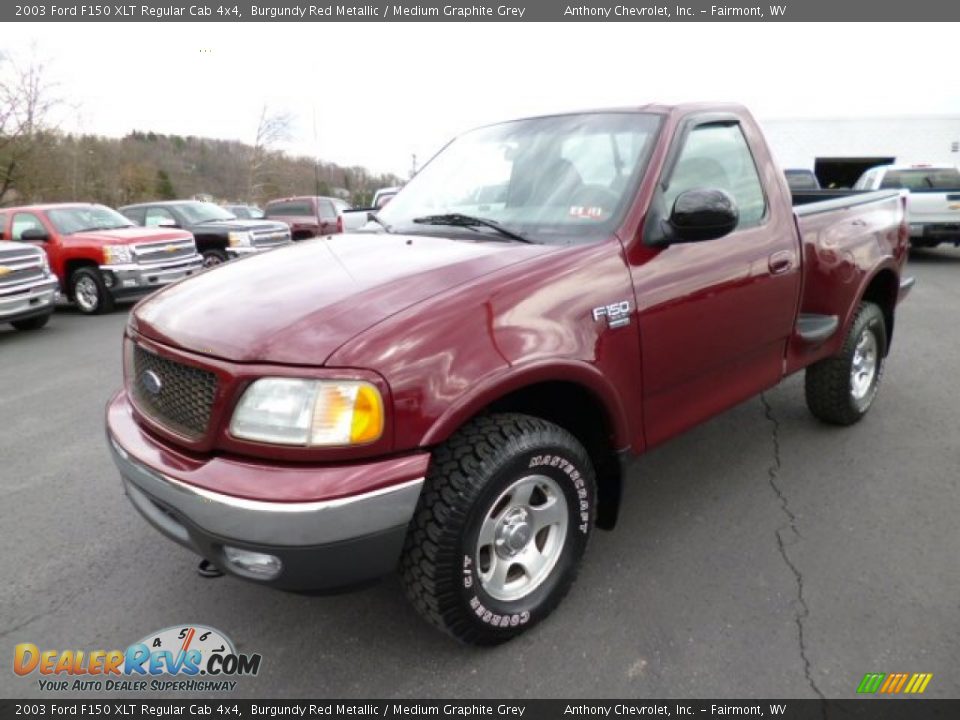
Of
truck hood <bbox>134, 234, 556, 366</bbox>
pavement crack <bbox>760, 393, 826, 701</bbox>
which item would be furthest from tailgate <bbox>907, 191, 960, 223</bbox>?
truck hood <bbox>134, 234, 556, 366</bbox>

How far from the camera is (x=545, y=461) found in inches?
91.6

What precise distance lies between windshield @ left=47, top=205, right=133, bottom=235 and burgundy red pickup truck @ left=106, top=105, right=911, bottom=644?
9.97m

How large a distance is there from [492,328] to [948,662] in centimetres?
191

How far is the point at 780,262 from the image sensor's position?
329 centimetres

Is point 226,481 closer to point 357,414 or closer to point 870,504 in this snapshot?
point 357,414

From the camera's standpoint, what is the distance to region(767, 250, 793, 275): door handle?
3234 mm

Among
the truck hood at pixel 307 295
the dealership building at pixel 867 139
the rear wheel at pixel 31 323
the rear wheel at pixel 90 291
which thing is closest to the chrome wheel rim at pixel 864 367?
the truck hood at pixel 307 295

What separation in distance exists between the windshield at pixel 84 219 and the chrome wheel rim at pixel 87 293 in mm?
948

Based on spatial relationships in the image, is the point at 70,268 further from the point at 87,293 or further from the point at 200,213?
the point at 200,213

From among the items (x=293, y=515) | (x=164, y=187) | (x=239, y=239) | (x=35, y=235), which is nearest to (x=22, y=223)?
(x=35, y=235)

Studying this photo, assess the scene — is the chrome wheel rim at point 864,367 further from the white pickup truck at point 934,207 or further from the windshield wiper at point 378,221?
the white pickup truck at point 934,207

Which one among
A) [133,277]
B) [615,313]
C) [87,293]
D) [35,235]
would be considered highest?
[35,235]

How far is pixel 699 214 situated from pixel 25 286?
925 cm
